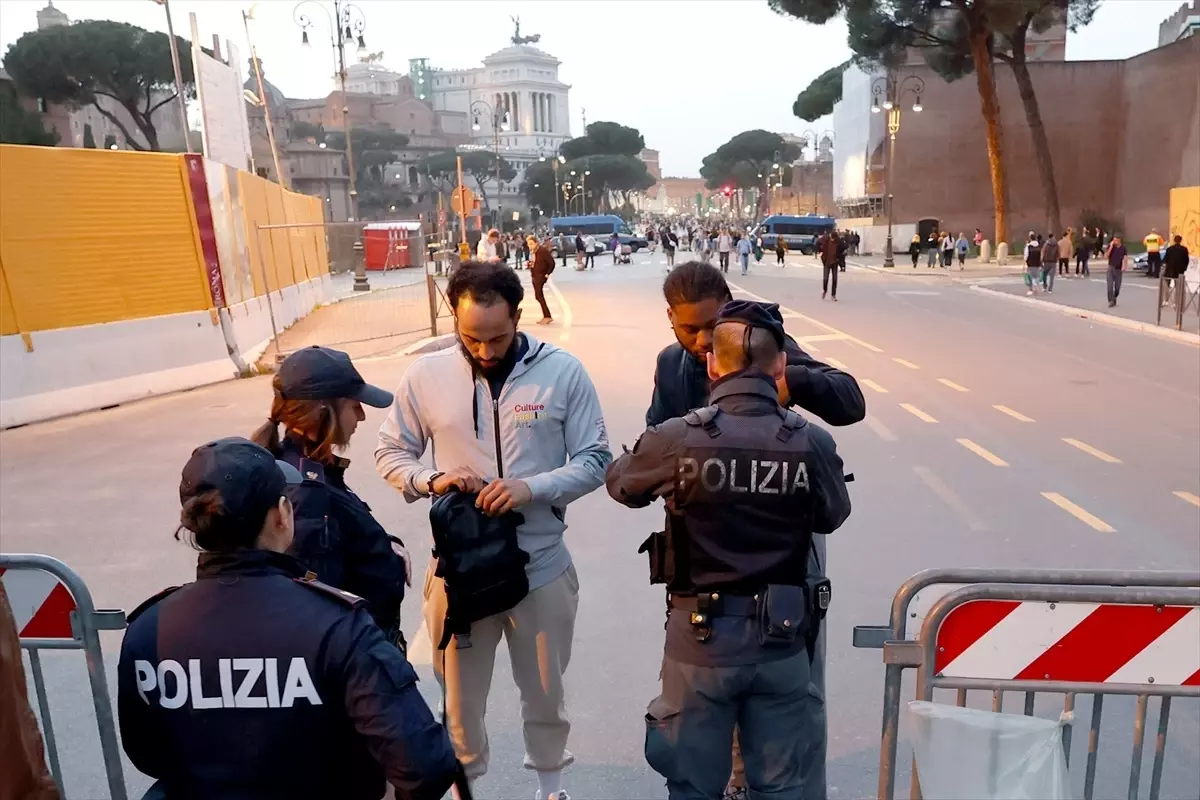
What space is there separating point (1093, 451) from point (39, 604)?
26.0 feet

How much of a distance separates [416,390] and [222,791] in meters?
1.54

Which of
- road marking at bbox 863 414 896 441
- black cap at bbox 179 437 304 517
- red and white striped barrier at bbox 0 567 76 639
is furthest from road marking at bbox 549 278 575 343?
black cap at bbox 179 437 304 517

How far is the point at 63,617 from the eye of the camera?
9.09 feet

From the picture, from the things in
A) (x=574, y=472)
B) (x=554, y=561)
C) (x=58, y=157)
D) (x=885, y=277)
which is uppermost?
(x=58, y=157)

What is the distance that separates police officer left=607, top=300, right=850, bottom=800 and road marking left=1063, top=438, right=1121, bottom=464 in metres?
6.28

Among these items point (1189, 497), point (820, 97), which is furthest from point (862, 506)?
point (820, 97)

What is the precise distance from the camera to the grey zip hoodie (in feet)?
10.0

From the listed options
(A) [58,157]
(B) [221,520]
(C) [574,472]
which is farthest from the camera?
(A) [58,157]

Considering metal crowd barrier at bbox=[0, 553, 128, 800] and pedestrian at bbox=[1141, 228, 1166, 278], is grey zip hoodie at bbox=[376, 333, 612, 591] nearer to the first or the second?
metal crowd barrier at bbox=[0, 553, 128, 800]

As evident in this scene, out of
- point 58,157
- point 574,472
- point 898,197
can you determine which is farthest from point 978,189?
point 574,472

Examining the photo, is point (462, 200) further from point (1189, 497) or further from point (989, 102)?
point (989, 102)

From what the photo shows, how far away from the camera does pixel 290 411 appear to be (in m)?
2.70

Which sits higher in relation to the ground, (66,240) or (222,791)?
(66,240)

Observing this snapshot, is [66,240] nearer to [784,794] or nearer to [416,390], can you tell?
[416,390]
